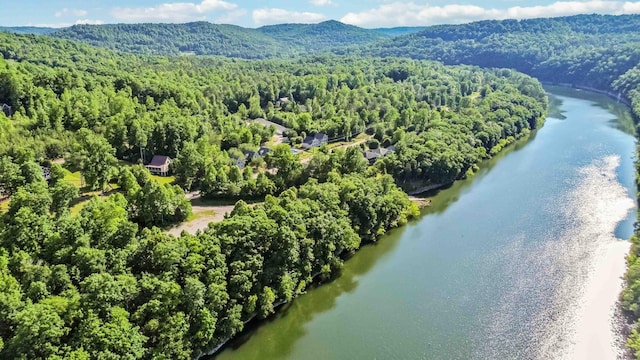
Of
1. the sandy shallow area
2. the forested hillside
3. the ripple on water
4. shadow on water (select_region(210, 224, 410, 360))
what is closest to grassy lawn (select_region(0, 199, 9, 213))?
shadow on water (select_region(210, 224, 410, 360))

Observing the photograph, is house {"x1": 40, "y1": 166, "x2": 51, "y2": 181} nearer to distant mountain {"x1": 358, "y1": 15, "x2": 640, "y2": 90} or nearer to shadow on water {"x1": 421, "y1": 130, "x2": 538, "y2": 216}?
shadow on water {"x1": 421, "y1": 130, "x2": 538, "y2": 216}

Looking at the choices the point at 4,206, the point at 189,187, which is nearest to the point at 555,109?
the point at 189,187

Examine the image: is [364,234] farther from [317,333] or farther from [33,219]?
[33,219]

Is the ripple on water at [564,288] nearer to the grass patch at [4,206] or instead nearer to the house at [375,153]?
the house at [375,153]

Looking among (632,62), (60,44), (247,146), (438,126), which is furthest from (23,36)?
(632,62)

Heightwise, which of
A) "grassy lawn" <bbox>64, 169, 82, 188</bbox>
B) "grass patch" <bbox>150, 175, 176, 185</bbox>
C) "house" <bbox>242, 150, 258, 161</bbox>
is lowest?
"grass patch" <bbox>150, 175, 176, 185</bbox>
